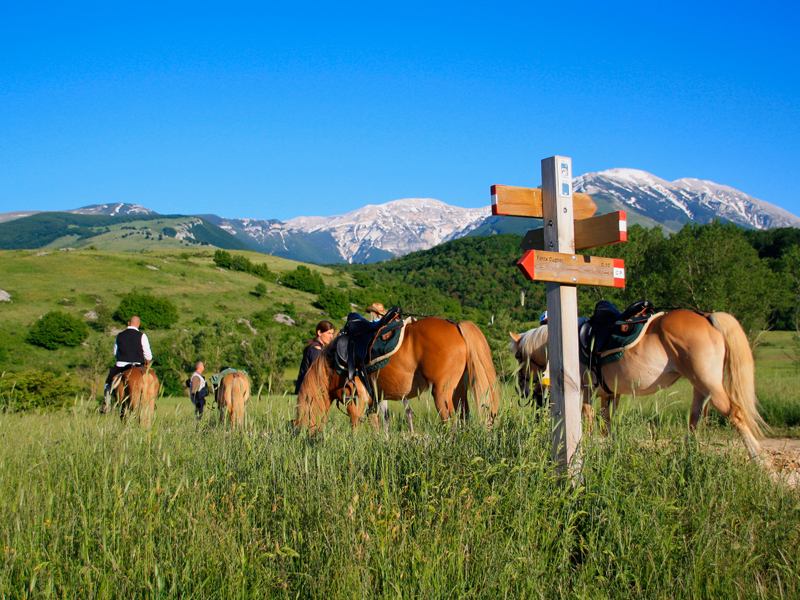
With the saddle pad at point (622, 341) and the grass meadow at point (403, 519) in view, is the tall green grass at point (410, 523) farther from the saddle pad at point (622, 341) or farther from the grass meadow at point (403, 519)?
the saddle pad at point (622, 341)

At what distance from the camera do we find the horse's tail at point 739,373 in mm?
5645

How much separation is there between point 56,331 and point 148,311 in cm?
994

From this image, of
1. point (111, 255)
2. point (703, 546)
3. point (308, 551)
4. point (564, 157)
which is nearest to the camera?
point (308, 551)

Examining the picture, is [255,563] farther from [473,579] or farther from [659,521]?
[659,521]

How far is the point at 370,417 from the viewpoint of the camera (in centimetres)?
468

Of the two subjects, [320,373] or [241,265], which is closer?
[320,373]

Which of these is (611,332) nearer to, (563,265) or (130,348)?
(563,265)

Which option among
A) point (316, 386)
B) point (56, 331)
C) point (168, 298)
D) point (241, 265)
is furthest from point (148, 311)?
point (316, 386)

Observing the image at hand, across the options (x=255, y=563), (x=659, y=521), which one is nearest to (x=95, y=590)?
Result: (x=255, y=563)

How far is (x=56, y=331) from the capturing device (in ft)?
160

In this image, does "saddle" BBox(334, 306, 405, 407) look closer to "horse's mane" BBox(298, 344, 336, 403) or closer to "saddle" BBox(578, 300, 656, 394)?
"horse's mane" BBox(298, 344, 336, 403)

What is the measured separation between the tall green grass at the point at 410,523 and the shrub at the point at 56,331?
2108 inches

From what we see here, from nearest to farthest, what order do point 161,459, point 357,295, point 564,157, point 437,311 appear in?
1. point 161,459
2. point 564,157
3. point 437,311
4. point 357,295

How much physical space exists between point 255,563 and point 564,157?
3422mm
